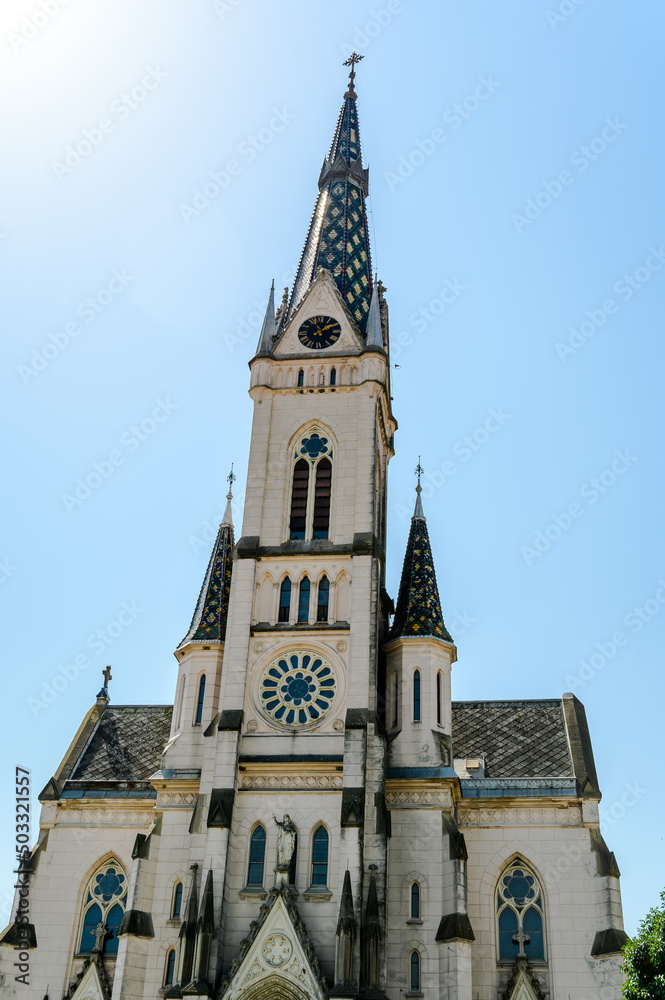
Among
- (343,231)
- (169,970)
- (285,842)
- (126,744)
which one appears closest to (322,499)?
(126,744)

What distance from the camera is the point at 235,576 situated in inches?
1665

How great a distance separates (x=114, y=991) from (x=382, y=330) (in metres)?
29.8

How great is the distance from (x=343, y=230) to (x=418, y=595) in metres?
20.4

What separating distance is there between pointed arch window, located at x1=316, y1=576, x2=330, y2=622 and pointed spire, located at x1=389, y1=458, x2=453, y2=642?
299 cm

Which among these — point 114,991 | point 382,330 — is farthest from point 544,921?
point 382,330

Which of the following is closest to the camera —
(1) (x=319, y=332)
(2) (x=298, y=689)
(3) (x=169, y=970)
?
(3) (x=169, y=970)

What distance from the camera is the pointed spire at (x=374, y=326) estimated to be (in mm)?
46812

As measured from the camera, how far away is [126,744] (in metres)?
46.0

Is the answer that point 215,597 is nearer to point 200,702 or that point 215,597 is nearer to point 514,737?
point 200,702

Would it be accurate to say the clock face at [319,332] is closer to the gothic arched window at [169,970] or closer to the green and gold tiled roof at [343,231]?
the green and gold tiled roof at [343,231]

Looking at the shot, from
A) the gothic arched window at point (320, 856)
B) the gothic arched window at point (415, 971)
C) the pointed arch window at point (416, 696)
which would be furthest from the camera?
the pointed arch window at point (416, 696)

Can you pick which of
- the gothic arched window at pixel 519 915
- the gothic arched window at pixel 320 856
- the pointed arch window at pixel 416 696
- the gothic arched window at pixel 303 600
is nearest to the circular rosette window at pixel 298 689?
the gothic arched window at pixel 303 600

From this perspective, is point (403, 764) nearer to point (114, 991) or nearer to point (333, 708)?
point (333, 708)

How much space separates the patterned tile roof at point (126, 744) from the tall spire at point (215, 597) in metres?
5.17
